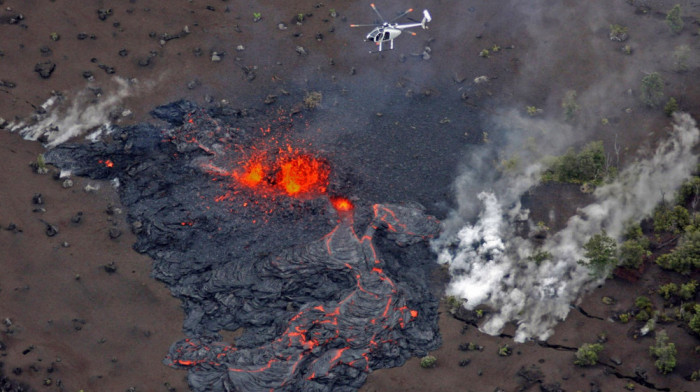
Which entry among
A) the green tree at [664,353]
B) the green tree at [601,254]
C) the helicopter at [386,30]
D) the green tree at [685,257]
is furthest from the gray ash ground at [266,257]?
the green tree at [685,257]

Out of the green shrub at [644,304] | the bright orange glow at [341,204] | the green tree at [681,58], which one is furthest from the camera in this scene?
the green tree at [681,58]

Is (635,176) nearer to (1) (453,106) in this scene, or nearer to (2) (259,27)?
(1) (453,106)

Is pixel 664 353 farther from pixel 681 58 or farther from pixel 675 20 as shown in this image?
pixel 675 20

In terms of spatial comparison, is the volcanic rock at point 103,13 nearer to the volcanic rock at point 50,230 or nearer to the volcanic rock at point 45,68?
the volcanic rock at point 45,68

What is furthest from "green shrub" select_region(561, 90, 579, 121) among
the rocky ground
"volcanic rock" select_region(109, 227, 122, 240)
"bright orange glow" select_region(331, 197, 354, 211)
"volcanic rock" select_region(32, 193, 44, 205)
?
"volcanic rock" select_region(32, 193, 44, 205)

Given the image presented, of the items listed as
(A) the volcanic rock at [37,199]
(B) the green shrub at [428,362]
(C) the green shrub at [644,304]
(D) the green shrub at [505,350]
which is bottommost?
(B) the green shrub at [428,362]

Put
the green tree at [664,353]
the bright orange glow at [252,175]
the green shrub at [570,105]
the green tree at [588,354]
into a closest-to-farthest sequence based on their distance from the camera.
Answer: the green tree at [664,353] < the green tree at [588,354] < the bright orange glow at [252,175] < the green shrub at [570,105]
